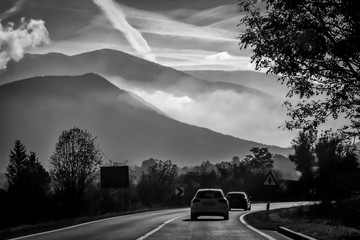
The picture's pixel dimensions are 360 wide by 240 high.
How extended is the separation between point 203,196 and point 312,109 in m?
13.7

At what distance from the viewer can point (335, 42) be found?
53.1ft

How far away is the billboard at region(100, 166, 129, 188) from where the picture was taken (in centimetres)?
6725

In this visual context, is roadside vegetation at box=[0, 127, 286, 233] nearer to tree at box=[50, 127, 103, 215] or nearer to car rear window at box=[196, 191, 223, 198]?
tree at box=[50, 127, 103, 215]

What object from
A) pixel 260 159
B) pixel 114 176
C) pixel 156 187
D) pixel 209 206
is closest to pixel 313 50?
pixel 209 206

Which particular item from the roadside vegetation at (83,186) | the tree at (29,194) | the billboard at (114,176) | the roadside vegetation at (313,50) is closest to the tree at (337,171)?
the roadside vegetation at (313,50)

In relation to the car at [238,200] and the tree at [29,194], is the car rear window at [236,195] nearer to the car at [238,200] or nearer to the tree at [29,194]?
the car at [238,200]

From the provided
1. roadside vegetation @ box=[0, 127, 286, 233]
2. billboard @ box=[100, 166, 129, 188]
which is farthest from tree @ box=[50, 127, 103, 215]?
billboard @ box=[100, 166, 129, 188]

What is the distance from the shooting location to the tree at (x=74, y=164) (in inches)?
3022

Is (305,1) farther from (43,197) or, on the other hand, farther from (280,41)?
(43,197)

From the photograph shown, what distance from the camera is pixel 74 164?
256ft

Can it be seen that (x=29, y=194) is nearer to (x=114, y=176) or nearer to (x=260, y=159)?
(x=114, y=176)

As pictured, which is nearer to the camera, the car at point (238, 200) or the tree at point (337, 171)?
the tree at point (337, 171)

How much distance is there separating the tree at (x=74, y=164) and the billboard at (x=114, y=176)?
7.68 metres

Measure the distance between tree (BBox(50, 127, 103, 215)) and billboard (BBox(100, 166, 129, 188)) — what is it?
768 cm
